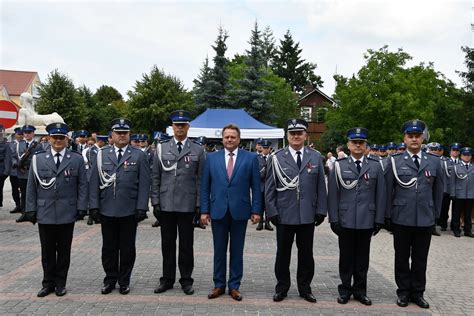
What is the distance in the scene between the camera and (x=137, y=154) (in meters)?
6.39

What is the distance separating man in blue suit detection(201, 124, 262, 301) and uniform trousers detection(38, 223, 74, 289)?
184cm

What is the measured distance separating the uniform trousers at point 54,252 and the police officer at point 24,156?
6630 mm

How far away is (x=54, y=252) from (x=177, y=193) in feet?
5.83

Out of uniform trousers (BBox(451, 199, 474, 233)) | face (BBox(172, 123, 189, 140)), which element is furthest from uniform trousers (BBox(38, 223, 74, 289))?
uniform trousers (BBox(451, 199, 474, 233))

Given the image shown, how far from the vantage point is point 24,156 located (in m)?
12.1

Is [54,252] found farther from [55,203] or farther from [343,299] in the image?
[343,299]

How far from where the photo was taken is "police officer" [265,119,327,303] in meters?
6.03

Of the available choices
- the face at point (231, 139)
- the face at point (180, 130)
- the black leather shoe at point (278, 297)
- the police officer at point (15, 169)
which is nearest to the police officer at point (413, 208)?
the black leather shoe at point (278, 297)

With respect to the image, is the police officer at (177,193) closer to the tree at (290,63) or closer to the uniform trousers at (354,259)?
the uniform trousers at (354,259)

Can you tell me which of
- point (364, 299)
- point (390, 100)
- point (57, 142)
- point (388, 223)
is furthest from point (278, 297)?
point (390, 100)

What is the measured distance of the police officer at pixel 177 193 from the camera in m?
6.22

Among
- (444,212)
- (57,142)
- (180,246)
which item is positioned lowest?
(444,212)

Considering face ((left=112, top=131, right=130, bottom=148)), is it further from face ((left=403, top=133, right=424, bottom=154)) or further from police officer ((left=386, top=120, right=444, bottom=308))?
face ((left=403, top=133, right=424, bottom=154))

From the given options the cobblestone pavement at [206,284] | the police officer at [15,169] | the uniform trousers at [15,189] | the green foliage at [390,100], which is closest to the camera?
the cobblestone pavement at [206,284]
